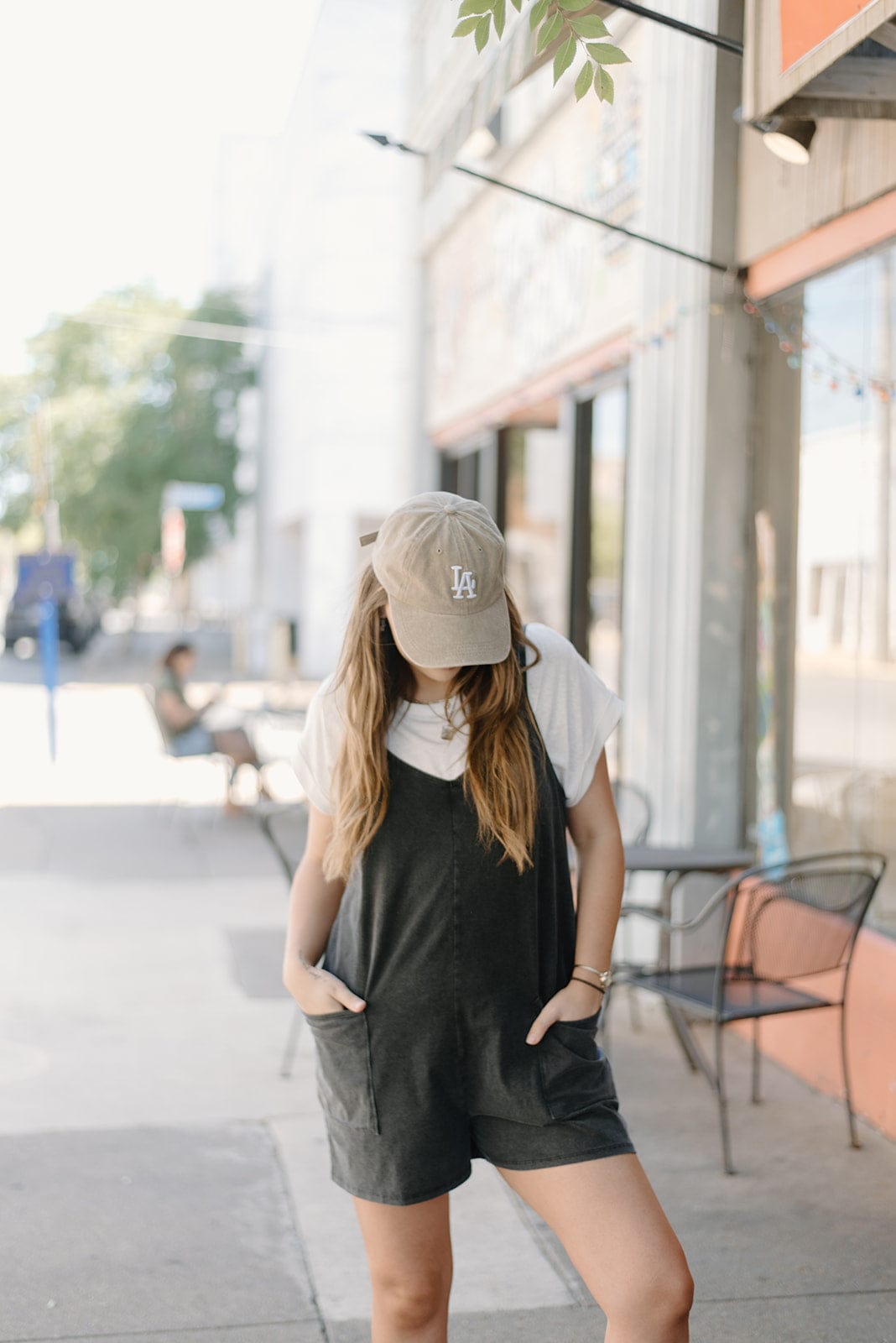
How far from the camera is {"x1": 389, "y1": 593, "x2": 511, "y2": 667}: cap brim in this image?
2324mm

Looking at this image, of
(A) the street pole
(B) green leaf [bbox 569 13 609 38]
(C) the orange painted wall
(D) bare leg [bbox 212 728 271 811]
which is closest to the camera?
(B) green leaf [bbox 569 13 609 38]

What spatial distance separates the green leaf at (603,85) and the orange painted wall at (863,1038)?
3.08 meters

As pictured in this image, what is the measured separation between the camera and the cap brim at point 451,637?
232 centimetres

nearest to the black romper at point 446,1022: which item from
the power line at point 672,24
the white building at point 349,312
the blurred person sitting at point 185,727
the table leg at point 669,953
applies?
the power line at point 672,24

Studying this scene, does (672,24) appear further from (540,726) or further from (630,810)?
(630,810)

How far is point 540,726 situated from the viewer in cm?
244

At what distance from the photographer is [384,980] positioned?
7.73ft

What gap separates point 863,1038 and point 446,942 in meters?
3.09

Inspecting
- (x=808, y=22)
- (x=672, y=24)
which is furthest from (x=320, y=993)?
(x=808, y=22)

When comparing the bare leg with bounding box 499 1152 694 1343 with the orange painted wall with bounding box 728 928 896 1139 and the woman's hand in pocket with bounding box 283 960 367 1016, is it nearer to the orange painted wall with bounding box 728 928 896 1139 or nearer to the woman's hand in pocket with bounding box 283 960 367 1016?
the woman's hand in pocket with bounding box 283 960 367 1016

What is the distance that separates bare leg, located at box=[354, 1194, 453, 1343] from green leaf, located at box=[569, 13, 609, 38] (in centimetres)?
207

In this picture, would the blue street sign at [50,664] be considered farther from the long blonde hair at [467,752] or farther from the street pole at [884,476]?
the long blonde hair at [467,752]

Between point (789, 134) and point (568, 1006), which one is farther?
point (789, 134)

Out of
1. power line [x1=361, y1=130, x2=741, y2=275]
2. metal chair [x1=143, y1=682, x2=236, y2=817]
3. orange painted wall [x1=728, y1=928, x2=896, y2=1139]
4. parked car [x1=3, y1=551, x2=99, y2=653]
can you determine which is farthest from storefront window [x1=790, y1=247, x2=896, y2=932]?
parked car [x1=3, y1=551, x2=99, y2=653]
